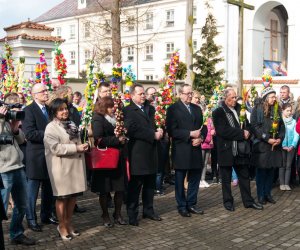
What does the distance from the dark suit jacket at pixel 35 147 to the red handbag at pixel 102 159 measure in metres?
0.66

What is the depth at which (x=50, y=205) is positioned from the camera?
6.85 meters

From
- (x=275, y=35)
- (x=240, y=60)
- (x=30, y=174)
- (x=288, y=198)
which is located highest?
(x=275, y=35)

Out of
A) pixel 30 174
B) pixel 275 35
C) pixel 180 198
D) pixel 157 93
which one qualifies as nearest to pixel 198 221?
pixel 180 198

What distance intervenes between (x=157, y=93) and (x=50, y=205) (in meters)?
3.61

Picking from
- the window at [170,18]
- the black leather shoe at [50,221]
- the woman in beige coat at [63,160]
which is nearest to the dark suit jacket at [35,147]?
the woman in beige coat at [63,160]

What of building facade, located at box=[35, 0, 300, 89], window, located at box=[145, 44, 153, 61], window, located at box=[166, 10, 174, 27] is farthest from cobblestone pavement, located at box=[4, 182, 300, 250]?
window, located at box=[145, 44, 153, 61]

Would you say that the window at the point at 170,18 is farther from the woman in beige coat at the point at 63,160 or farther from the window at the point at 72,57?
the woman in beige coat at the point at 63,160

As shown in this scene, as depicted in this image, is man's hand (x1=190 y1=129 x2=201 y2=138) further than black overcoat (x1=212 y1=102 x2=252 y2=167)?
No

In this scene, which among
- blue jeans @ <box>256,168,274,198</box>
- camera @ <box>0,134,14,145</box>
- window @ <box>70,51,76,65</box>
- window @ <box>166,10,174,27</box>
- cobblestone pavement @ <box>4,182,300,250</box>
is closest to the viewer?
camera @ <box>0,134,14,145</box>

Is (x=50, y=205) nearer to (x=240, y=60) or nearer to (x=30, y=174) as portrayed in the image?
(x=30, y=174)

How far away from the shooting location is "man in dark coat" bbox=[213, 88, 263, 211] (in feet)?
24.6

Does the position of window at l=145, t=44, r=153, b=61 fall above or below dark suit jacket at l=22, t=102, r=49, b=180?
above

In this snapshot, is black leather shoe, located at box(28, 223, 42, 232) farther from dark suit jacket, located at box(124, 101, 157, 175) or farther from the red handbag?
dark suit jacket, located at box(124, 101, 157, 175)

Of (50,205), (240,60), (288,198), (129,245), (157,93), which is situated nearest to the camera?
(129,245)
